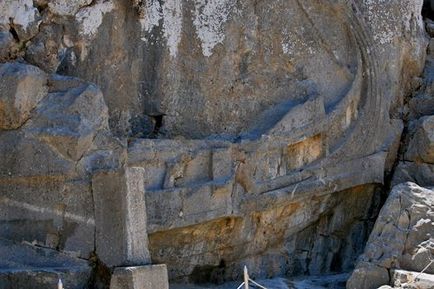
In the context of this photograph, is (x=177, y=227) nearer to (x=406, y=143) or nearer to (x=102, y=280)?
(x=102, y=280)

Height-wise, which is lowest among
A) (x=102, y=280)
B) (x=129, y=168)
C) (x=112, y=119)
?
(x=102, y=280)

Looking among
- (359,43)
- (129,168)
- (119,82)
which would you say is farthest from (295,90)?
(129,168)

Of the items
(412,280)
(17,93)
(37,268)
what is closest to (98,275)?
(37,268)

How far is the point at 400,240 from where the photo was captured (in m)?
11.1

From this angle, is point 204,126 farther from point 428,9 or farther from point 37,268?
point 428,9

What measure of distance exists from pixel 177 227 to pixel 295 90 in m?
2.25

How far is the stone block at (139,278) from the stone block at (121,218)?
16 cm

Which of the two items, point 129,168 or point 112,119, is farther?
point 112,119

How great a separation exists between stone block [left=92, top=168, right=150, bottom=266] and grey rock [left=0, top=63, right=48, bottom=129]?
0.94m

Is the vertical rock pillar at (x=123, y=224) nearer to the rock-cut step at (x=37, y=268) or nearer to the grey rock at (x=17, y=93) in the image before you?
the rock-cut step at (x=37, y=268)

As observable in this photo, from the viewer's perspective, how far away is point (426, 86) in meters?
13.1

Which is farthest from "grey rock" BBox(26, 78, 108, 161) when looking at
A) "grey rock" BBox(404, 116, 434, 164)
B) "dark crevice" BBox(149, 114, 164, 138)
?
"grey rock" BBox(404, 116, 434, 164)

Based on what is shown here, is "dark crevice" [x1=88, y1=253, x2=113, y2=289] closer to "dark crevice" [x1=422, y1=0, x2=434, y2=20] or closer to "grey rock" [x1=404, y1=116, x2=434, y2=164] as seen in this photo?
"grey rock" [x1=404, y1=116, x2=434, y2=164]

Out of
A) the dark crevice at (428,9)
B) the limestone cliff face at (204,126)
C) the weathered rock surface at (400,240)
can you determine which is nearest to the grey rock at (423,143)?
the limestone cliff face at (204,126)
